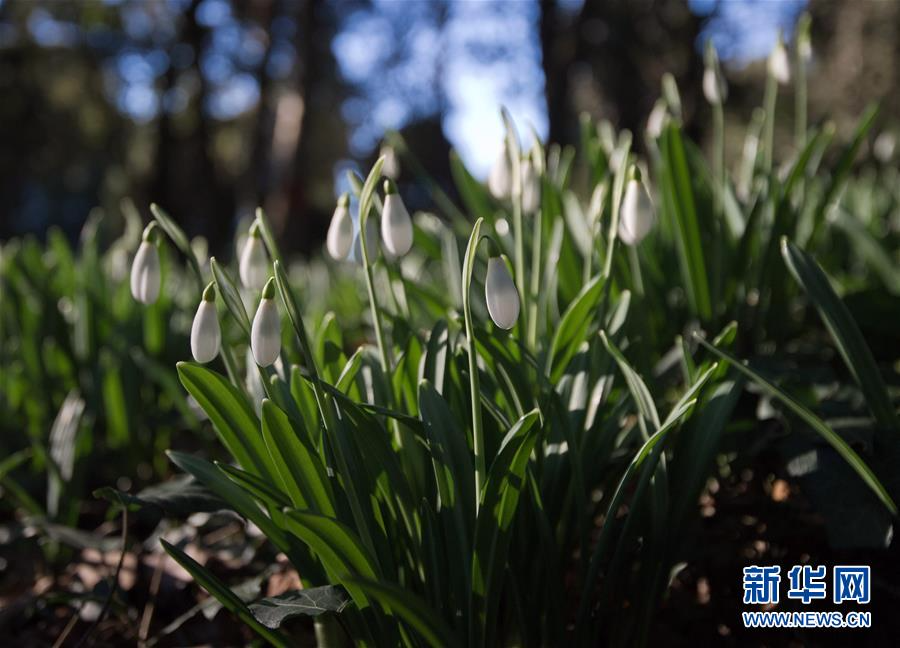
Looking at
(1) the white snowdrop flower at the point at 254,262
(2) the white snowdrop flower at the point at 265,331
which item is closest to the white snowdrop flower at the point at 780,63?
(1) the white snowdrop flower at the point at 254,262

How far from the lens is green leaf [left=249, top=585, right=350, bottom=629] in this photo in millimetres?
1057

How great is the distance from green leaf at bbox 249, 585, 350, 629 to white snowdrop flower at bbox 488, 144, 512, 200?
848 mm

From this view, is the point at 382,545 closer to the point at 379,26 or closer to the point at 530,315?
the point at 530,315

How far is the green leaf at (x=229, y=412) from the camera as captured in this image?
114cm

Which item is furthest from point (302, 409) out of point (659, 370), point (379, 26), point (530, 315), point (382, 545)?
point (379, 26)

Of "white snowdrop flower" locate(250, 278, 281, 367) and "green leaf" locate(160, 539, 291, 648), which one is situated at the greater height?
"white snowdrop flower" locate(250, 278, 281, 367)

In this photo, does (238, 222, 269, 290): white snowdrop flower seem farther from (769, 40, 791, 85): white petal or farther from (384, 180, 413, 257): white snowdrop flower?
(769, 40, 791, 85): white petal

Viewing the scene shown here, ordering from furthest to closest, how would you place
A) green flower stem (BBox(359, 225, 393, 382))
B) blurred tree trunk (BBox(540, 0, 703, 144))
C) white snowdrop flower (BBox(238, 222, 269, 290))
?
blurred tree trunk (BBox(540, 0, 703, 144)), white snowdrop flower (BBox(238, 222, 269, 290)), green flower stem (BBox(359, 225, 393, 382))

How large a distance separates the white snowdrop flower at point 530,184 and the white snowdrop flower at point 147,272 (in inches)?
26.3

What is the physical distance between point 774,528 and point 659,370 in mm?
387

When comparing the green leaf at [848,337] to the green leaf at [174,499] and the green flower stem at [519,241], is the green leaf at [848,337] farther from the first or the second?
the green leaf at [174,499]

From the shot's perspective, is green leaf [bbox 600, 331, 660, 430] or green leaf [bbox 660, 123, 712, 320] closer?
green leaf [bbox 600, 331, 660, 430]

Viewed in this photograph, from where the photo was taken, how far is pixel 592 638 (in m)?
1.22

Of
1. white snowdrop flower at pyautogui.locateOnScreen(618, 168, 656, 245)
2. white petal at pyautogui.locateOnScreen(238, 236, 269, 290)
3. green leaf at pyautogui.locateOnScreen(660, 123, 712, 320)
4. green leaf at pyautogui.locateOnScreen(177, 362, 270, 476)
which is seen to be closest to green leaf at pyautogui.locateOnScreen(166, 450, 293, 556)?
green leaf at pyautogui.locateOnScreen(177, 362, 270, 476)
